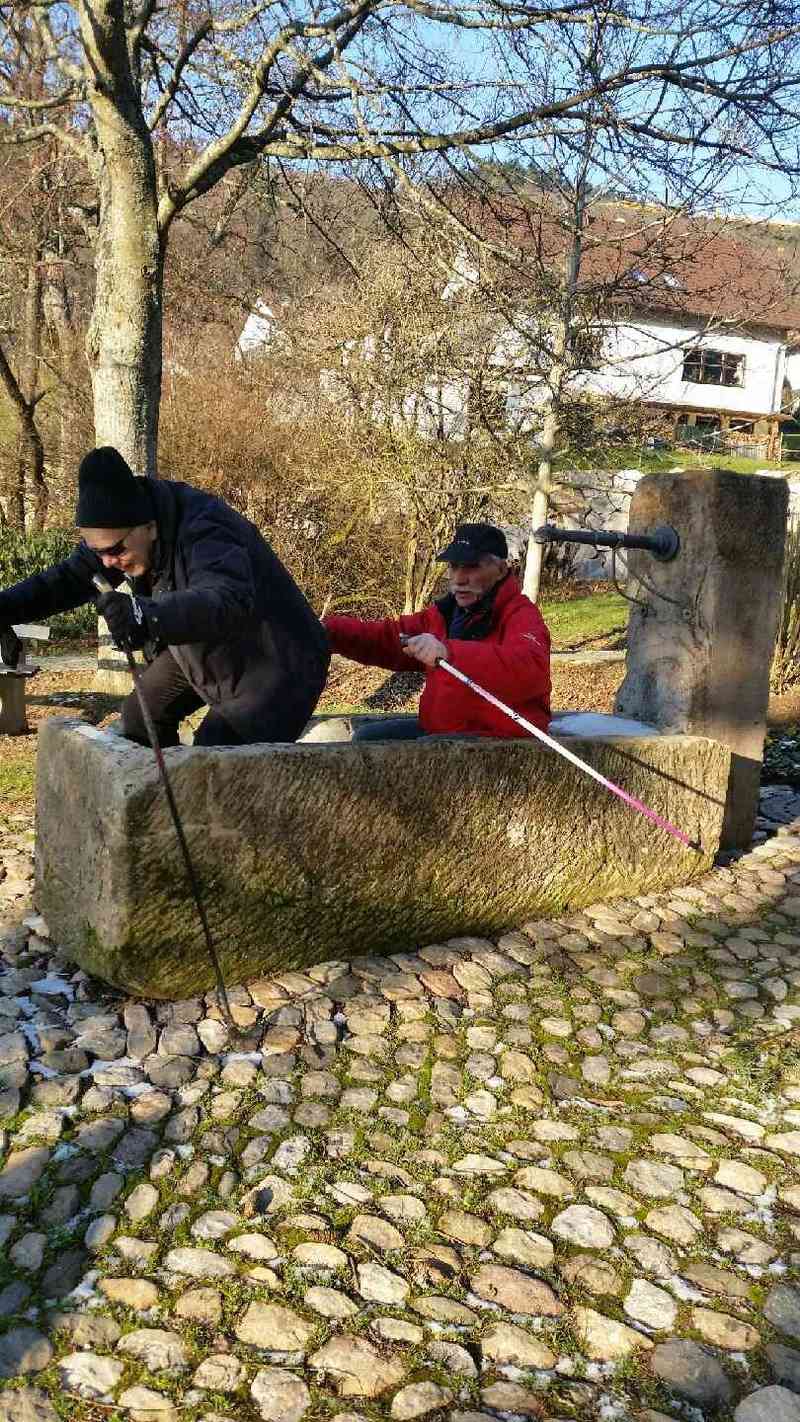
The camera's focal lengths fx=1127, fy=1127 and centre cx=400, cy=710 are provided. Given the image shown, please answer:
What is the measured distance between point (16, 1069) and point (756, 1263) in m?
1.90

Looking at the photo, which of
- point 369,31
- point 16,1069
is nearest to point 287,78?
point 369,31

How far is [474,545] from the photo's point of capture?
4.36 meters

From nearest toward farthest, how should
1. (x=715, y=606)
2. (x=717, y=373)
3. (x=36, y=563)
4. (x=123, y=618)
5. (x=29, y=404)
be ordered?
(x=123, y=618), (x=715, y=606), (x=36, y=563), (x=29, y=404), (x=717, y=373)

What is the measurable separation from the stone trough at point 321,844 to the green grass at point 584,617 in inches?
273

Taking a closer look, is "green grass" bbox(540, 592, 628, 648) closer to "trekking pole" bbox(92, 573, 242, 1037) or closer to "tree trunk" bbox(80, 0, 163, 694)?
"tree trunk" bbox(80, 0, 163, 694)

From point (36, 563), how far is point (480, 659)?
9408 mm

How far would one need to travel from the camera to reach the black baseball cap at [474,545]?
14.2 ft

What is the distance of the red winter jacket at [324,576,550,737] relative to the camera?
13.8 feet

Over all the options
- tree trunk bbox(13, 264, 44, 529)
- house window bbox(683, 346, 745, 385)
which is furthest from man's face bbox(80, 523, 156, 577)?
house window bbox(683, 346, 745, 385)

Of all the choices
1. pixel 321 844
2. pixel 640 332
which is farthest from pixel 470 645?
pixel 640 332

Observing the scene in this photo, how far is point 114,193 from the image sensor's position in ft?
26.1

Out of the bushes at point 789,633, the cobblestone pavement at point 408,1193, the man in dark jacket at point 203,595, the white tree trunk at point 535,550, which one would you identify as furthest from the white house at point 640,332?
the cobblestone pavement at point 408,1193

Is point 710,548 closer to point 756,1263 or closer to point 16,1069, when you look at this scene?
point 756,1263

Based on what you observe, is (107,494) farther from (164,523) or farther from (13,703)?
(13,703)
